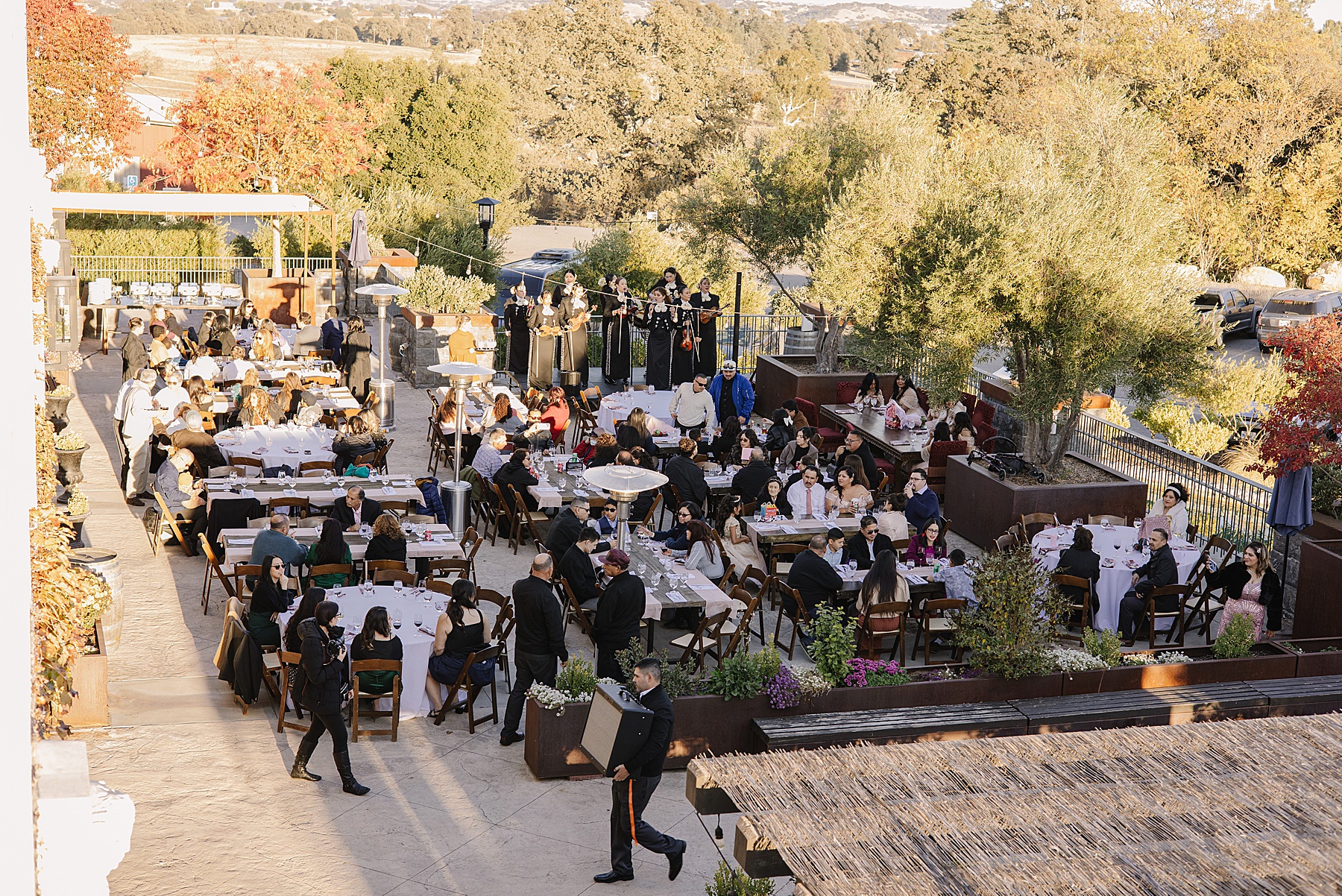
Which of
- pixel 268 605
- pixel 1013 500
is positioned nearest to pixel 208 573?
pixel 268 605

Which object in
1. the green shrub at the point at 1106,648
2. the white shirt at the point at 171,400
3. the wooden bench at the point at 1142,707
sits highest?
the white shirt at the point at 171,400

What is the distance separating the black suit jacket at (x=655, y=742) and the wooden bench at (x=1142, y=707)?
3.23 meters

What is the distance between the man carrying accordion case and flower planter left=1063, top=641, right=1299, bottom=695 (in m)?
3.82

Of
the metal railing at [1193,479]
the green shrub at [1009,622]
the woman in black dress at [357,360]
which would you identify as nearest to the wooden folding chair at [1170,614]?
the metal railing at [1193,479]

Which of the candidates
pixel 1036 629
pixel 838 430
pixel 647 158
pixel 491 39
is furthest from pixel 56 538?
pixel 491 39

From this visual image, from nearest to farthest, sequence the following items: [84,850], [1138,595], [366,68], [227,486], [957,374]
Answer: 1. [84,850]
2. [1138,595]
3. [227,486]
4. [957,374]
5. [366,68]

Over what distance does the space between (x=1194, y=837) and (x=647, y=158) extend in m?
50.2

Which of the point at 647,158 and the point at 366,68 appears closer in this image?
the point at 366,68

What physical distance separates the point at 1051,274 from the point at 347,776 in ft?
32.8

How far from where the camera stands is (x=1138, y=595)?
12.2 meters

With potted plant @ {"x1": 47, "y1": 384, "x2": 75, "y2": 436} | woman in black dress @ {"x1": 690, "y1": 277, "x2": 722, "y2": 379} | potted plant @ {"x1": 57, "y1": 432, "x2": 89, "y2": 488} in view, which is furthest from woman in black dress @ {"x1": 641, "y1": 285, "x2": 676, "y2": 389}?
potted plant @ {"x1": 57, "y1": 432, "x2": 89, "y2": 488}

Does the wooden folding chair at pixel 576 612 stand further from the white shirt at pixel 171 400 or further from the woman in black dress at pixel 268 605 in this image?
the white shirt at pixel 171 400

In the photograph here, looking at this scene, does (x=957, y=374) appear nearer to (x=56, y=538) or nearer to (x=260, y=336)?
(x=260, y=336)

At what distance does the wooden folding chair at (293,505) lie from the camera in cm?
1278
